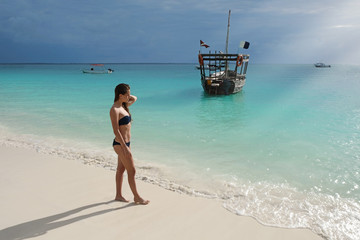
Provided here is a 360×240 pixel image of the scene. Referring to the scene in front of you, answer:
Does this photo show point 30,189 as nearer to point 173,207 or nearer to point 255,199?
point 173,207

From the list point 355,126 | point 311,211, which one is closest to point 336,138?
point 355,126

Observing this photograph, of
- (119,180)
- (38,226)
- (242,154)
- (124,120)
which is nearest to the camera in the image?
(38,226)

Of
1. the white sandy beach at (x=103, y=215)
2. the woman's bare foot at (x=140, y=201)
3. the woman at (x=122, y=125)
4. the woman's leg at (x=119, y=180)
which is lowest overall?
the white sandy beach at (x=103, y=215)

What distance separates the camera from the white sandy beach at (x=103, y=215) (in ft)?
11.2

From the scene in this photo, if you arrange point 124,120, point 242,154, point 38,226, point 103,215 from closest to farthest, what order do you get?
point 38,226
point 124,120
point 103,215
point 242,154

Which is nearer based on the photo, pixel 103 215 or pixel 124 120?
pixel 124 120

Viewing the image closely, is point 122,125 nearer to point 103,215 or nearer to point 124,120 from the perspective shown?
point 124,120

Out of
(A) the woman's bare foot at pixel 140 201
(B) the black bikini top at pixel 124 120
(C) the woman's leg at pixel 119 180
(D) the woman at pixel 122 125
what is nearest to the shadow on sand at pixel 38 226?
(C) the woman's leg at pixel 119 180

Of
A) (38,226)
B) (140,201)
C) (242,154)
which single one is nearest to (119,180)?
(140,201)

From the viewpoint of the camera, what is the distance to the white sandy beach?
11.2 feet

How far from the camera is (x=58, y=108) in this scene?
1603cm

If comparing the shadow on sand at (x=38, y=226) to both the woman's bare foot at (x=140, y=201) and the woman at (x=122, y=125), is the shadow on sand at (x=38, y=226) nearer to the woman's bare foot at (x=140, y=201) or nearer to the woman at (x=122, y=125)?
the woman's bare foot at (x=140, y=201)

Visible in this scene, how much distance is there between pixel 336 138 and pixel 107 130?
8.93m

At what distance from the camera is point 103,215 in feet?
12.3
